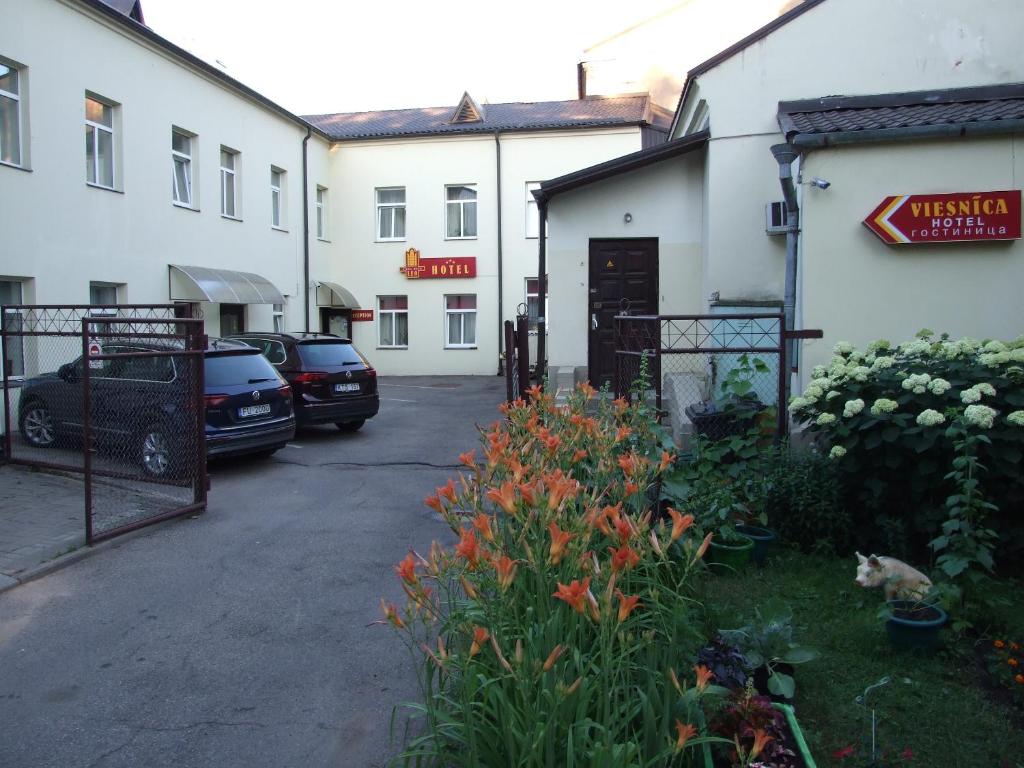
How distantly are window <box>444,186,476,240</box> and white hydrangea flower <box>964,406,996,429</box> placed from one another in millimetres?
21652

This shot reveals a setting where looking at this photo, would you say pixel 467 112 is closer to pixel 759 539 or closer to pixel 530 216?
pixel 530 216

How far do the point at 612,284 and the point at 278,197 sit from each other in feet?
40.2

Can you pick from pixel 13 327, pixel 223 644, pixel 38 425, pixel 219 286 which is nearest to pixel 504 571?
pixel 223 644

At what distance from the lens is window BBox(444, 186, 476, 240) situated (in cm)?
2545

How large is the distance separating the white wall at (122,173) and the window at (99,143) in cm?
19

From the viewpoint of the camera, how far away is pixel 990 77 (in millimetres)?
10281

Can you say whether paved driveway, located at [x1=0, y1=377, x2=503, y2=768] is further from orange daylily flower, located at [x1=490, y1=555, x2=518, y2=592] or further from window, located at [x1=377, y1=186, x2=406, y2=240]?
window, located at [x1=377, y1=186, x2=406, y2=240]

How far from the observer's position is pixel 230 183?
1973 cm

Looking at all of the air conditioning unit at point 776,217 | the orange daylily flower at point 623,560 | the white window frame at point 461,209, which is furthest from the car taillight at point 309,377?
the white window frame at point 461,209

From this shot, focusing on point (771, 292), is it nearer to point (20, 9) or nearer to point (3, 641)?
point (3, 641)

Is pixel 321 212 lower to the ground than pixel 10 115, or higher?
higher

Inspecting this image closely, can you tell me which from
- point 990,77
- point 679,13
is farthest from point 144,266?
point 679,13

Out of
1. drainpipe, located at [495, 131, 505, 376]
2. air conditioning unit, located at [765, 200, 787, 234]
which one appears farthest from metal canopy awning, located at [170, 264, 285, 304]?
air conditioning unit, located at [765, 200, 787, 234]

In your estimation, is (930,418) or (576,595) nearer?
(576,595)
